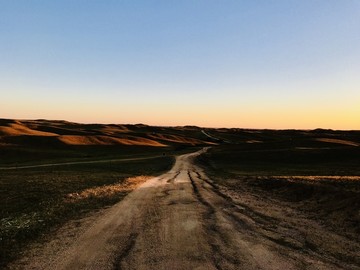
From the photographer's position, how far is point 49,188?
92.5ft

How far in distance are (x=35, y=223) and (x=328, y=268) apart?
35.6 ft

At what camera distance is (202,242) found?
12.3 meters

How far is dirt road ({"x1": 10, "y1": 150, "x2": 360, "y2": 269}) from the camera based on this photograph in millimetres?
10219

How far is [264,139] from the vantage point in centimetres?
17012

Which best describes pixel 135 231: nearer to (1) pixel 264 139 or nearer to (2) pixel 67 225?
(2) pixel 67 225

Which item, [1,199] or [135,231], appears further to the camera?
[1,199]

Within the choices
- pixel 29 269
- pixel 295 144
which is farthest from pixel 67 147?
pixel 29 269

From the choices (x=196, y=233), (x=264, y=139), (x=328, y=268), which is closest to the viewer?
(x=328, y=268)

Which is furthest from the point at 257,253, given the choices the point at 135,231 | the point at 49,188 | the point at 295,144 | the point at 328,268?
the point at 295,144

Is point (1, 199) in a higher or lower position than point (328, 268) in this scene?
lower

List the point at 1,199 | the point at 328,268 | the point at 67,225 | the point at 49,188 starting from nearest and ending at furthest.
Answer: the point at 328,268
the point at 67,225
the point at 1,199
the point at 49,188

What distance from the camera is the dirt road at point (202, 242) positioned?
10.2 meters

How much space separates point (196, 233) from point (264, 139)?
526 ft

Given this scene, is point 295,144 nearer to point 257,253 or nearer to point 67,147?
point 67,147
